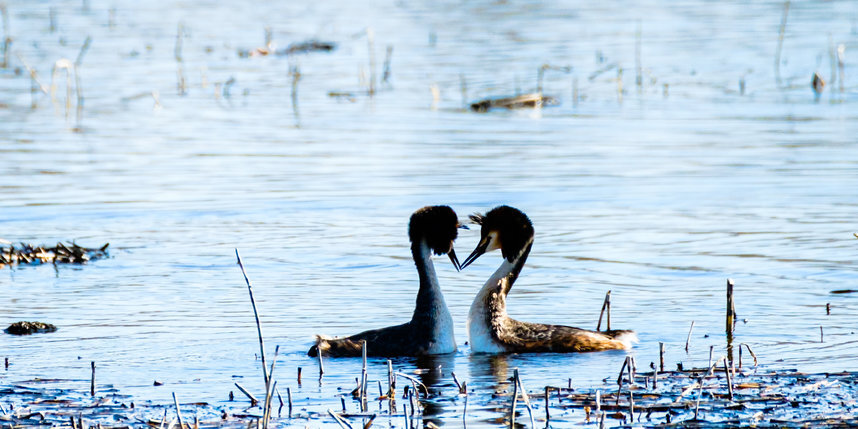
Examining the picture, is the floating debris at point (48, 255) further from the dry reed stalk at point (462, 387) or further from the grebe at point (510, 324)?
the dry reed stalk at point (462, 387)

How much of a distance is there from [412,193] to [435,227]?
6.61m

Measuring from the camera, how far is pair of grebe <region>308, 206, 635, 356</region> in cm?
1023

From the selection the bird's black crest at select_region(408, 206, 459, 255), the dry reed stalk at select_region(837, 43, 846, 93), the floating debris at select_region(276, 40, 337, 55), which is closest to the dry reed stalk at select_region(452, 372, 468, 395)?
the bird's black crest at select_region(408, 206, 459, 255)

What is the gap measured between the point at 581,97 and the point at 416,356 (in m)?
15.8

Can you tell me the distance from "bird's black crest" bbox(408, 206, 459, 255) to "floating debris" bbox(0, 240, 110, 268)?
4.62m

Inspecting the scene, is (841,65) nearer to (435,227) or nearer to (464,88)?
(464,88)

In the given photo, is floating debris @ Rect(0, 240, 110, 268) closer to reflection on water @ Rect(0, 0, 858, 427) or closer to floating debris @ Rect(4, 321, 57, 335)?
reflection on water @ Rect(0, 0, 858, 427)

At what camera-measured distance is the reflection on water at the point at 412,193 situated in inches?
420

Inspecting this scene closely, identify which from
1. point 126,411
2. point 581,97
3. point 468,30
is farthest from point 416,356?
point 468,30

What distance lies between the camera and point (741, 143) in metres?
20.7

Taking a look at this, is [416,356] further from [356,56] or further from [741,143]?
[356,56]

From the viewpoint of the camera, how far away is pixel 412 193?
56.6 ft

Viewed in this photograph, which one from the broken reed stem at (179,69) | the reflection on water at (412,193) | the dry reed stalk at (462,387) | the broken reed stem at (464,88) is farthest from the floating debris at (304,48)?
the dry reed stalk at (462,387)

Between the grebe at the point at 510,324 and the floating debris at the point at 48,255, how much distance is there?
4652 mm
